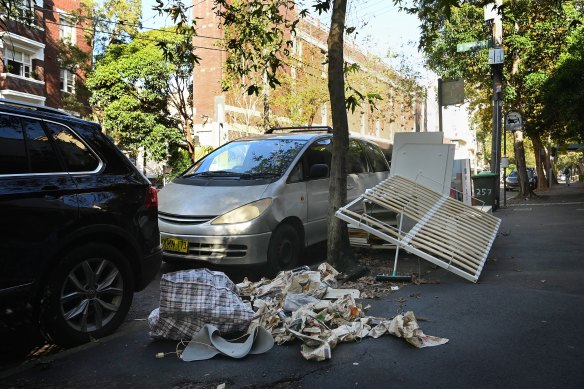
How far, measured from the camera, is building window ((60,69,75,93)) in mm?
30547

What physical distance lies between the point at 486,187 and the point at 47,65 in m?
25.9

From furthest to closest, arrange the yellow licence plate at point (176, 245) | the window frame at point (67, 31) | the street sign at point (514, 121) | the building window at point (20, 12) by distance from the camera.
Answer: the window frame at point (67, 31)
the street sign at point (514, 121)
the yellow licence plate at point (176, 245)
the building window at point (20, 12)

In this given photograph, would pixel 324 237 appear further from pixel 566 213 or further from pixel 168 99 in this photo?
pixel 168 99

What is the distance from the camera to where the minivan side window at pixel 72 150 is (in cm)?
409

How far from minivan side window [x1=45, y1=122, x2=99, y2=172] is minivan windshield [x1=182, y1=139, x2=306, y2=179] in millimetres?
2540

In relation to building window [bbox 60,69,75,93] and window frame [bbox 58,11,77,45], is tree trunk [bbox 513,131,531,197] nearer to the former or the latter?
window frame [bbox 58,11,77,45]

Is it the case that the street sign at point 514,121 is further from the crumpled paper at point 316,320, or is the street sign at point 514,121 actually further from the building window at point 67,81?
the building window at point 67,81

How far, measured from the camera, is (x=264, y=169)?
677cm

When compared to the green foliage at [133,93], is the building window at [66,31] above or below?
above

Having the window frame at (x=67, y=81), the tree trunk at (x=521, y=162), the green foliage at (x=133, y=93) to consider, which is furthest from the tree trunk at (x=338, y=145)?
the window frame at (x=67, y=81)

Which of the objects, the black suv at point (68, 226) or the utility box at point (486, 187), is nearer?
the black suv at point (68, 226)

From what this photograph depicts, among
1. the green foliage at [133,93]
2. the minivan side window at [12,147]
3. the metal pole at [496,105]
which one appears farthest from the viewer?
the green foliage at [133,93]

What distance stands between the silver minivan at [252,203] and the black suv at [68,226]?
4.10 ft

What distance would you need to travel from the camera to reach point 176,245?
5.98 m
